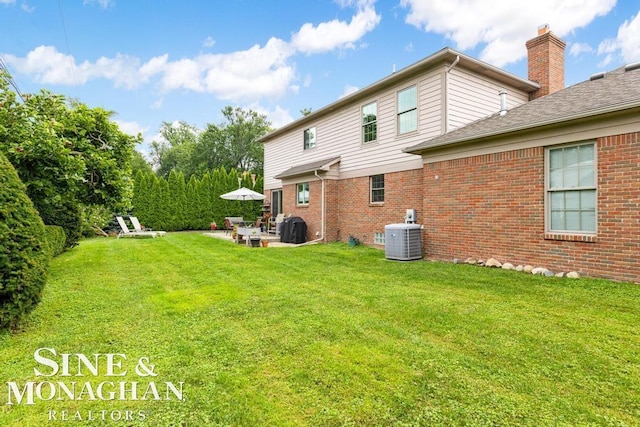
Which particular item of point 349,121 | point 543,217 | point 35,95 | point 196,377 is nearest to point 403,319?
point 196,377

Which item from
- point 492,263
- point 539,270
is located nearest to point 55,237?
point 492,263

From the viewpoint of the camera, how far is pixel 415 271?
7.17m

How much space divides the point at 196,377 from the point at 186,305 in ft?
7.13

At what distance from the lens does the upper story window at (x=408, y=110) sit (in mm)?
10005

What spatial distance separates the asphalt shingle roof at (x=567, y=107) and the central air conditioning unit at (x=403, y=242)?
6.62 feet

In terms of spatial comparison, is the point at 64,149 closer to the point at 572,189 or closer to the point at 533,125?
the point at 533,125

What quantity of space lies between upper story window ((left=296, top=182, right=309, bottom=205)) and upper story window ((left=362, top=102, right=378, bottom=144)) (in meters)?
3.29

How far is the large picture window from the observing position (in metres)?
6.16

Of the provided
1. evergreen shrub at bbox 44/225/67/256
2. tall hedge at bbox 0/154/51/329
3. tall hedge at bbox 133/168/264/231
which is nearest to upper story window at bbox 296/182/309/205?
tall hedge at bbox 133/168/264/231

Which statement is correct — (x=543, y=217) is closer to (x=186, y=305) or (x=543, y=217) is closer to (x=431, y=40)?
(x=186, y=305)

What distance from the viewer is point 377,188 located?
1131 cm

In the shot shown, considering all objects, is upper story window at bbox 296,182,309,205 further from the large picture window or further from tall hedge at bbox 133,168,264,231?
the large picture window

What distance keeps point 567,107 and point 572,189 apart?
1.65m

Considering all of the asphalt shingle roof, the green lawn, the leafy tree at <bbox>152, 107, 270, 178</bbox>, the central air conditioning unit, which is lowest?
the green lawn
